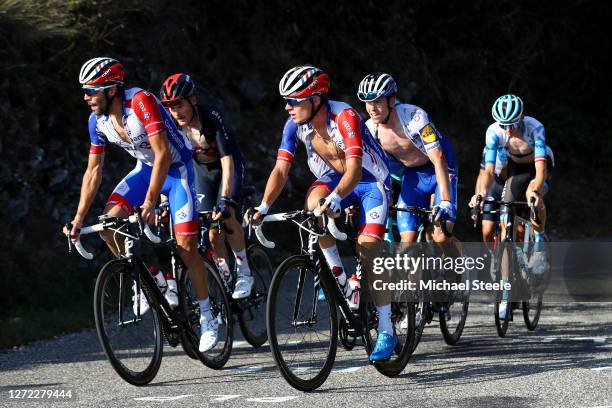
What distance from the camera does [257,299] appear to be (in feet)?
29.9

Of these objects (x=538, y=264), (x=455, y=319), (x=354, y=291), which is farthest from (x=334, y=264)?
(x=538, y=264)

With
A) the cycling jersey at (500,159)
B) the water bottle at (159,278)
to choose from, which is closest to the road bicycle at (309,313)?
the water bottle at (159,278)

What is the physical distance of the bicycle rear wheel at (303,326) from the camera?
281 inches

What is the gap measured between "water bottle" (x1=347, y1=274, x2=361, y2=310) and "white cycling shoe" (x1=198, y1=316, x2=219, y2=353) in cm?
107

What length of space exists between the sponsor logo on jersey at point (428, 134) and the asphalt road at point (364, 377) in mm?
1773

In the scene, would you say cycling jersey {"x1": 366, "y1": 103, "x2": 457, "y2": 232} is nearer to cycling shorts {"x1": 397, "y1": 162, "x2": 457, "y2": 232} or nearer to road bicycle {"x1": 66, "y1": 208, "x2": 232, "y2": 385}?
cycling shorts {"x1": 397, "y1": 162, "x2": 457, "y2": 232}

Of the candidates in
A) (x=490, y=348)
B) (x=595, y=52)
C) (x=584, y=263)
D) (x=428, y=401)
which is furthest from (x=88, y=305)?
(x=595, y=52)

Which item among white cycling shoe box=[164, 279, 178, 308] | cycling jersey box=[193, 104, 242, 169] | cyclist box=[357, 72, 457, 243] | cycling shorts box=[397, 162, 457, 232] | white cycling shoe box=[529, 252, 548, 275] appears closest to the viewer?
white cycling shoe box=[164, 279, 178, 308]

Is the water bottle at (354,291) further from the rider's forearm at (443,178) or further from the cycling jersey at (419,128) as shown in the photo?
the cycling jersey at (419,128)

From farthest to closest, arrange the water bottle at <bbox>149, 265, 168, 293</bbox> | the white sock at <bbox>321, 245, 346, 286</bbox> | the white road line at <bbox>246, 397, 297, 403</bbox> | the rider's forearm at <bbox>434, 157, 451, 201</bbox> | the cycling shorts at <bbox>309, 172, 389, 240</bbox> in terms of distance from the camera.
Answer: the rider's forearm at <bbox>434, 157, 451, 201</bbox>, the water bottle at <bbox>149, 265, 168, 293</bbox>, the cycling shorts at <bbox>309, 172, 389, 240</bbox>, the white sock at <bbox>321, 245, 346, 286</bbox>, the white road line at <bbox>246, 397, 297, 403</bbox>

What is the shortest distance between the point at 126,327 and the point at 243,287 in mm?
1590

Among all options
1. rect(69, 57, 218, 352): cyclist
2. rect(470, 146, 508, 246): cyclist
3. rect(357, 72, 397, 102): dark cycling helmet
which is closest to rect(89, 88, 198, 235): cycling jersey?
rect(69, 57, 218, 352): cyclist

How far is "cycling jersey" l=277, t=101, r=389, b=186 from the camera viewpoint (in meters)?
7.54

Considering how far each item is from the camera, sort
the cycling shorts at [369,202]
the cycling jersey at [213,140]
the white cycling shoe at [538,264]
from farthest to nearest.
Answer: the white cycling shoe at [538,264]
the cycling jersey at [213,140]
the cycling shorts at [369,202]
